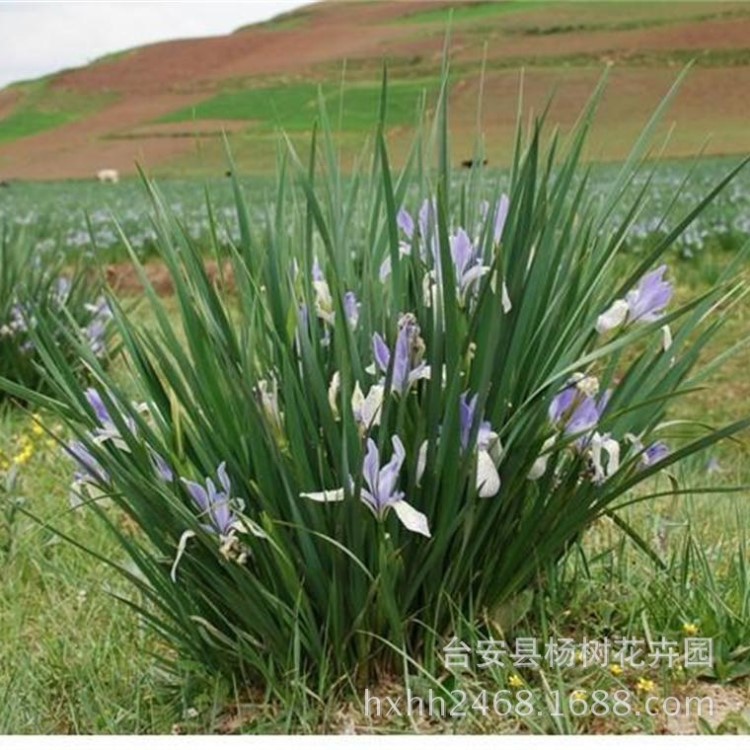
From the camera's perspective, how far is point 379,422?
41.4 inches

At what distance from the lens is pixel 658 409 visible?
1138 millimetres

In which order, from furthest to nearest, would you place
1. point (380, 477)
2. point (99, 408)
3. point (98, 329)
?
1. point (98, 329)
2. point (99, 408)
3. point (380, 477)

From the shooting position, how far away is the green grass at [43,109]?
1652 mm

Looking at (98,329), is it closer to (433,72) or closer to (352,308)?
(433,72)

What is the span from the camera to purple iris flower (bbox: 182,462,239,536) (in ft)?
3.45

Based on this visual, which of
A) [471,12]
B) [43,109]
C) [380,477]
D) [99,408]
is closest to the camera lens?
[380,477]

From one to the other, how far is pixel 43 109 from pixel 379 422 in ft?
2.82

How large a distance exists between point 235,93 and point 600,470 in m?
0.90

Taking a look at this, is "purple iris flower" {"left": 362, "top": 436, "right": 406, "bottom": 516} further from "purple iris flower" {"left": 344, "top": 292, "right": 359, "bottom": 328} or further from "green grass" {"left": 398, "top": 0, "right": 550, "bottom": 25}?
"green grass" {"left": 398, "top": 0, "right": 550, "bottom": 25}

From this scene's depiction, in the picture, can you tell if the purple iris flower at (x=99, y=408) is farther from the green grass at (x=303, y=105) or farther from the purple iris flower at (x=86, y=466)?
the green grass at (x=303, y=105)

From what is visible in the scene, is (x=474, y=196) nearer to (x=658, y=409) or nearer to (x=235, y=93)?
(x=658, y=409)

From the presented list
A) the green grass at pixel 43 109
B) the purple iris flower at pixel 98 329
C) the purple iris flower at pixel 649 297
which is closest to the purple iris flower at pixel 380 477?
the purple iris flower at pixel 649 297

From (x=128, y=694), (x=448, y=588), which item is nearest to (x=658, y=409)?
(x=448, y=588)

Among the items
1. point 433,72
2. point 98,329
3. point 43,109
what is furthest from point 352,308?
point 98,329
